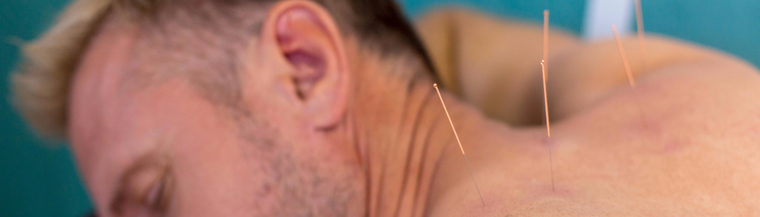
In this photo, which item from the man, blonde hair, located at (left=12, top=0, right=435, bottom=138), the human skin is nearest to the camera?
the human skin

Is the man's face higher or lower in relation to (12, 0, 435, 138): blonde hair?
lower

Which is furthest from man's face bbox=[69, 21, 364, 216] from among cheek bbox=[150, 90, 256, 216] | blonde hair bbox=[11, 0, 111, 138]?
blonde hair bbox=[11, 0, 111, 138]

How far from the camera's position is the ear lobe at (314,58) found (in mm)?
717

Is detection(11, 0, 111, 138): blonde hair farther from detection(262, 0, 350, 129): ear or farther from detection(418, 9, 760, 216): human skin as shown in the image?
detection(418, 9, 760, 216): human skin

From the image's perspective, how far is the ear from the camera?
71 centimetres

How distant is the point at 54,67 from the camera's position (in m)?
0.88

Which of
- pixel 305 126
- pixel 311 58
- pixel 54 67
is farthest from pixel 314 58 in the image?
pixel 54 67

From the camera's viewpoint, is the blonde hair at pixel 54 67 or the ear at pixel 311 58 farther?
the blonde hair at pixel 54 67

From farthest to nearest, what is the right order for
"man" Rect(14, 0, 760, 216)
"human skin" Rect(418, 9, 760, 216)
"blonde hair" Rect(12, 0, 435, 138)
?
"blonde hair" Rect(12, 0, 435, 138), "man" Rect(14, 0, 760, 216), "human skin" Rect(418, 9, 760, 216)

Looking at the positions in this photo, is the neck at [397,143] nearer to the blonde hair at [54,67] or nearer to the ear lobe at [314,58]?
the ear lobe at [314,58]

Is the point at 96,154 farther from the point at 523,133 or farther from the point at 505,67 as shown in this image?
the point at 505,67

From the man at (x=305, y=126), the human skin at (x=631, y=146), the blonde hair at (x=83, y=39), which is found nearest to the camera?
the human skin at (x=631, y=146)

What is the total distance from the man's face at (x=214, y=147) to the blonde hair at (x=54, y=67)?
0.12 meters

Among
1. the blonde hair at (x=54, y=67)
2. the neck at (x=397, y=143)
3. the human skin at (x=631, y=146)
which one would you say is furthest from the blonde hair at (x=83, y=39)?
the human skin at (x=631, y=146)
